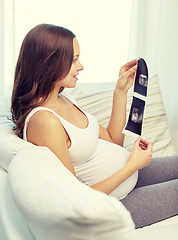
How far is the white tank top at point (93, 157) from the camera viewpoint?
109 cm

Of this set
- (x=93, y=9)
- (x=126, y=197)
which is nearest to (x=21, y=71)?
(x=126, y=197)

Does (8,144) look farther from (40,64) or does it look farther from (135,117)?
(135,117)

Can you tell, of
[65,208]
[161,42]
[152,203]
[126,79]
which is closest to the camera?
[65,208]

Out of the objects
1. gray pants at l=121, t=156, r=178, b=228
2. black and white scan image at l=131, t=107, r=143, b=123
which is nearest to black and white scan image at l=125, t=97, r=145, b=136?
black and white scan image at l=131, t=107, r=143, b=123

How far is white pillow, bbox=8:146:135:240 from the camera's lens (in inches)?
18.2

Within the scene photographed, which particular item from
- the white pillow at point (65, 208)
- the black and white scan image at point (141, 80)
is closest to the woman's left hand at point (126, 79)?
the black and white scan image at point (141, 80)

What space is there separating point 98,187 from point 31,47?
19.0 inches

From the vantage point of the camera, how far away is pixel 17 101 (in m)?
1.14

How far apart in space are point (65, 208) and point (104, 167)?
715 millimetres

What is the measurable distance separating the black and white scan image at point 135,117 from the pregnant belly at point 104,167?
0.38 ft

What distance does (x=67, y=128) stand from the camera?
1068 mm

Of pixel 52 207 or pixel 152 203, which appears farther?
pixel 152 203

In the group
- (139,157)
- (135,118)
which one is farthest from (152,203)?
(135,118)

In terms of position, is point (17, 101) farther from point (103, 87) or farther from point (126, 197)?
point (103, 87)
